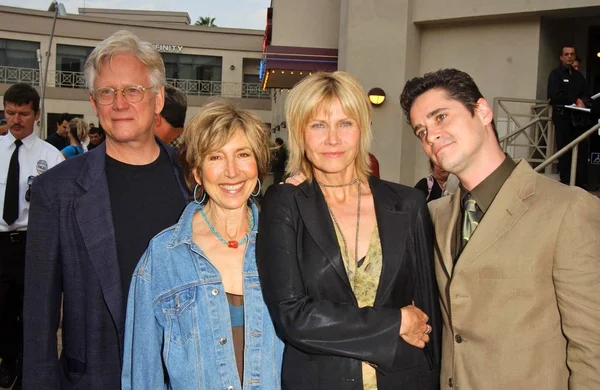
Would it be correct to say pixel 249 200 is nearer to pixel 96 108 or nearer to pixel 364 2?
pixel 96 108

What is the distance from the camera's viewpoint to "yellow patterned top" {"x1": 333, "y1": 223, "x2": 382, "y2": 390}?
2.20 meters

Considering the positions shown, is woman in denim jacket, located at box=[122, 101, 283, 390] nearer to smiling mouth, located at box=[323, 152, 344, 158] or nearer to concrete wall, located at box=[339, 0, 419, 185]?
smiling mouth, located at box=[323, 152, 344, 158]

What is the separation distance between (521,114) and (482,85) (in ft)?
4.59

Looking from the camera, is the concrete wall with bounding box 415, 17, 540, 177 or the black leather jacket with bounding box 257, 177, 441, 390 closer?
the black leather jacket with bounding box 257, 177, 441, 390

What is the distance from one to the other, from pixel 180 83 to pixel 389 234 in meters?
34.1

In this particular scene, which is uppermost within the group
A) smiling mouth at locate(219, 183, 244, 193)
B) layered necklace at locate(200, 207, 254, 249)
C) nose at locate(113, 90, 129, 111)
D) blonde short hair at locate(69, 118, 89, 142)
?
blonde short hair at locate(69, 118, 89, 142)

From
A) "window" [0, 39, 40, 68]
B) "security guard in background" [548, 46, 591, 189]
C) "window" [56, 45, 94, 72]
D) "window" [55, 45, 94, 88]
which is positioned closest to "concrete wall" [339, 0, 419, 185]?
"security guard in background" [548, 46, 591, 189]

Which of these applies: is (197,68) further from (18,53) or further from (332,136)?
(332,136)

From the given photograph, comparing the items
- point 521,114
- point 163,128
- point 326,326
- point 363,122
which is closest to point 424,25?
point 521,114

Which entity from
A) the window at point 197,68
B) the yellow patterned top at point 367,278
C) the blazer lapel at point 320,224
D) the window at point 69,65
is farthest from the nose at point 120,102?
the window at point 197,68

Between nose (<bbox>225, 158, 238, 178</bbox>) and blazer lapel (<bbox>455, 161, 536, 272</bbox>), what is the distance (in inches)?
39.1

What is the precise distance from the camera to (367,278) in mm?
2271

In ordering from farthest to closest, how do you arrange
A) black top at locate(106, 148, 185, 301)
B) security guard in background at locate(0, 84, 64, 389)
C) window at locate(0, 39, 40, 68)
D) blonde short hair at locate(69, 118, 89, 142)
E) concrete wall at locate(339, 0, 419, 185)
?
1. window at locate(0, 39, 40, 68)
2. concrete wall at locate(339, 0, 419, 185)
3. blonde short hair at locate(69, 118, 89, 142)
4. security guard in background at locate(0, 84, 64, 389)
5. black top at locate(106, 148, 185, 301)

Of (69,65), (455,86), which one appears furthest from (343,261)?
(69,65)
